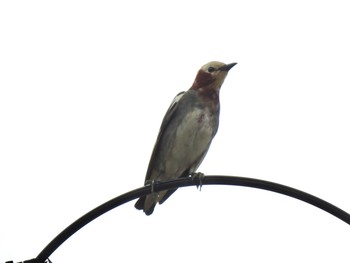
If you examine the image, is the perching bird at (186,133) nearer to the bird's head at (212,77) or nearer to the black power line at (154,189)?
the bird's head at (212,77)

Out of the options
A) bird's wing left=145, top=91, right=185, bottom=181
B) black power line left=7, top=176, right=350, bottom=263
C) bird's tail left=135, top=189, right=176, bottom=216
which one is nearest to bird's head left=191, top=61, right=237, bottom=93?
bird's wing left=145, top=91, right=185, bottom=181

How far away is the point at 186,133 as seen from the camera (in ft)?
22.5

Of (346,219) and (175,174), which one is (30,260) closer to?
(346,219)

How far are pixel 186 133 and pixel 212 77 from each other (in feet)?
3.33

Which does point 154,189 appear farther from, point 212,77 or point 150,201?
point 212,77

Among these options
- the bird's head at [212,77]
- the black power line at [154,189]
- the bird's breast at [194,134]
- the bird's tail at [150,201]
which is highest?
the bird's head at [212,77]

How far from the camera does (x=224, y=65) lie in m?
7.60

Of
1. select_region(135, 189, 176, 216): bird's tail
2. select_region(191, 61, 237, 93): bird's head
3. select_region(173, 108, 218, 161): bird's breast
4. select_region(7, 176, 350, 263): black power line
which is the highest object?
select_region(191, 61, 237, 93): bird's head

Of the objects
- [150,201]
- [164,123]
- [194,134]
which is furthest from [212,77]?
[150,201]

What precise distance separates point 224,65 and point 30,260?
4687 millimetres

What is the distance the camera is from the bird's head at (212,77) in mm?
7523

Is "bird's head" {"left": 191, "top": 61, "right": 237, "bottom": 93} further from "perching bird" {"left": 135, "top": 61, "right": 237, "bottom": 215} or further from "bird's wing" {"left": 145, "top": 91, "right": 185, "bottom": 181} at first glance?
"bird's wing" {"left": 145, "top": 91, "right": 185, "bottom": 181}

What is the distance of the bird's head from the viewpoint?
7523 mm

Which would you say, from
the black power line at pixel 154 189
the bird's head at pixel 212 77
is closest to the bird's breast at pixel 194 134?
the bird's head at pixel 212 77
